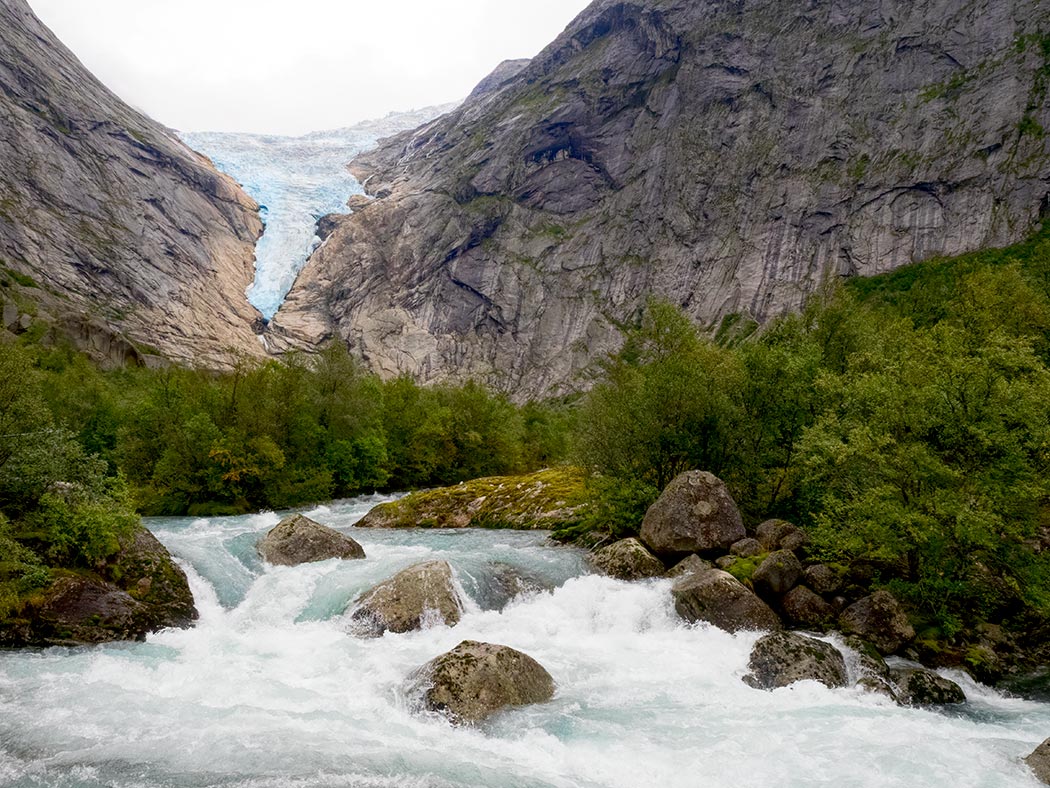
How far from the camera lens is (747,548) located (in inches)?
944

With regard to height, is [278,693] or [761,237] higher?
[761,237]

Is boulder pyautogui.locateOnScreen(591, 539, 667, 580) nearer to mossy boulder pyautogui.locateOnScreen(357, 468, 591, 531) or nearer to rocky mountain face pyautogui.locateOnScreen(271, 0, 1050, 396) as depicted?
mossy boulder pyautogui.locateOnScreen(357, 468, 591, 531)

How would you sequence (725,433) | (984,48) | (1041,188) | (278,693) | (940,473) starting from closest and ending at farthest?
(278,693) < (940,473) < (725,433) < (1041,188) < (984,48)

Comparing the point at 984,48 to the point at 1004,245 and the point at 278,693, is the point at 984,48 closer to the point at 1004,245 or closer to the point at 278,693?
the point at 1004,245

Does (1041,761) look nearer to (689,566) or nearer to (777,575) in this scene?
(777,575)

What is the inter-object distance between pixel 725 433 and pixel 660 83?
532 feet

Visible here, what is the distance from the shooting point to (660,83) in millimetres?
166000

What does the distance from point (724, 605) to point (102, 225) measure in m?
162

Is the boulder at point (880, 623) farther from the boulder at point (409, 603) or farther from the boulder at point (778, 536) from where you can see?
the boulder at point (409, 603)

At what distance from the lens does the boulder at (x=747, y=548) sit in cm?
2377

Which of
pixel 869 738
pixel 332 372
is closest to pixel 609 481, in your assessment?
pixel 869 738

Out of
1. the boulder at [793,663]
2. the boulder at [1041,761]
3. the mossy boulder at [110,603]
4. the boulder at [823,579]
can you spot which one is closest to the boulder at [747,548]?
the boulder at [823,579]

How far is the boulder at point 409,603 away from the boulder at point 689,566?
8332mm

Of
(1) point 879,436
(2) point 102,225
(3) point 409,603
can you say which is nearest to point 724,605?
(1) point 879,436
